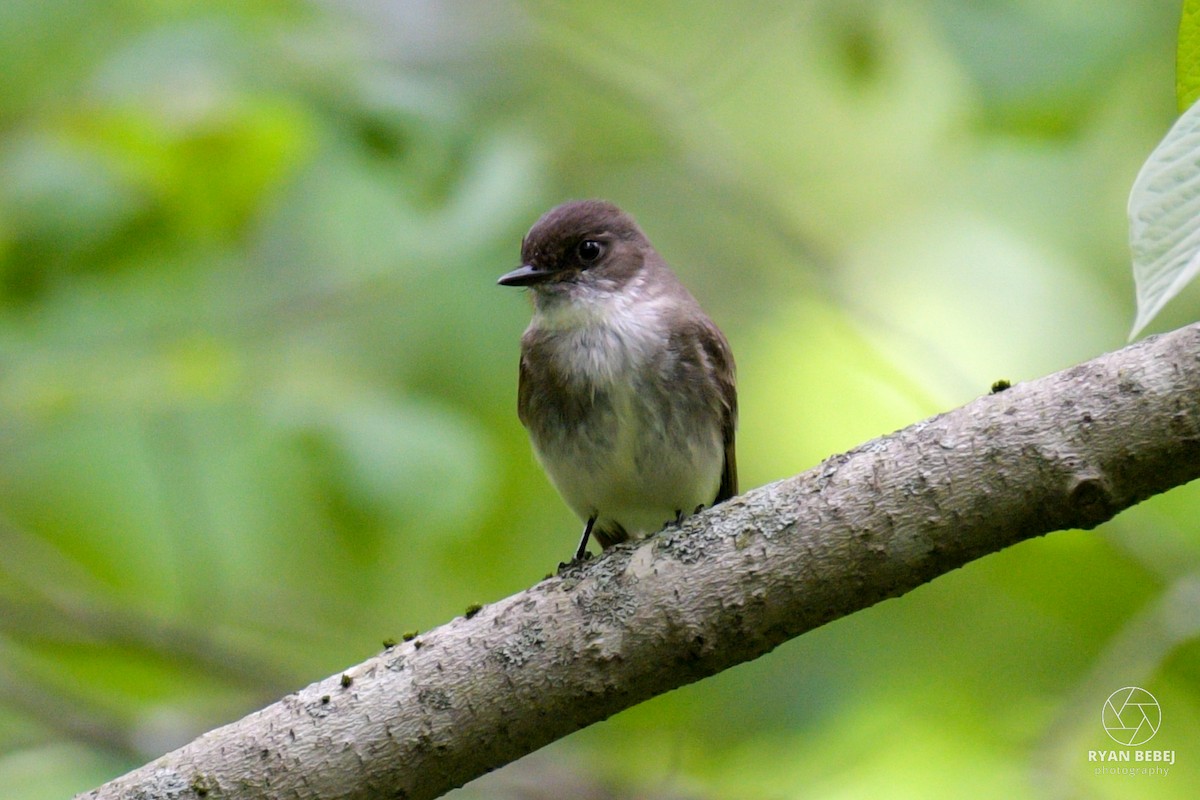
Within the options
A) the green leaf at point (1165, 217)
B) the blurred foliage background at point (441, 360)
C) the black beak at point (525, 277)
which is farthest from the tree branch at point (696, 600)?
the black beak at point (525, 277)

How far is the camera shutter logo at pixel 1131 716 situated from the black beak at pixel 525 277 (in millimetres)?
2103

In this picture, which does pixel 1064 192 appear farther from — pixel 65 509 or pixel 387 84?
pixel 65 509

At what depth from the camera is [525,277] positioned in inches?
161

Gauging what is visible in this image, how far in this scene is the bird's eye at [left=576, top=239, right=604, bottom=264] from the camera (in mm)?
4238

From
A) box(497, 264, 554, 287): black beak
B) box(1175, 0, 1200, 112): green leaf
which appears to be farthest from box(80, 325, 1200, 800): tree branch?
box(497, 264, 554, 287): black beak

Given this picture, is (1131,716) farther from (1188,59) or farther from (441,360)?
(441,360)

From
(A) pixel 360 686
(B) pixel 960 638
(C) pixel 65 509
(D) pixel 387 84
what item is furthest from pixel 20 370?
(B) pixel 960 638

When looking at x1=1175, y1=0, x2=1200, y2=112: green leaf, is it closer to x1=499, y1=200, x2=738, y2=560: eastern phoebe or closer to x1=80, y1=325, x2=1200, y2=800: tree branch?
x1=80, y1=325, x2=1200, y2=800: tree branch

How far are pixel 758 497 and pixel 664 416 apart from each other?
1.12 metres

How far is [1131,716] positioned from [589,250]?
2176mm

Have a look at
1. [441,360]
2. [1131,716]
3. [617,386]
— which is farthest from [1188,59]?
[441,360]

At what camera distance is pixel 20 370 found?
4121 mm

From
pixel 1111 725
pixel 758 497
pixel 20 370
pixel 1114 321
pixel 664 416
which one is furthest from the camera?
pixel 1114 321

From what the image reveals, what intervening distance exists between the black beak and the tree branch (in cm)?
146
